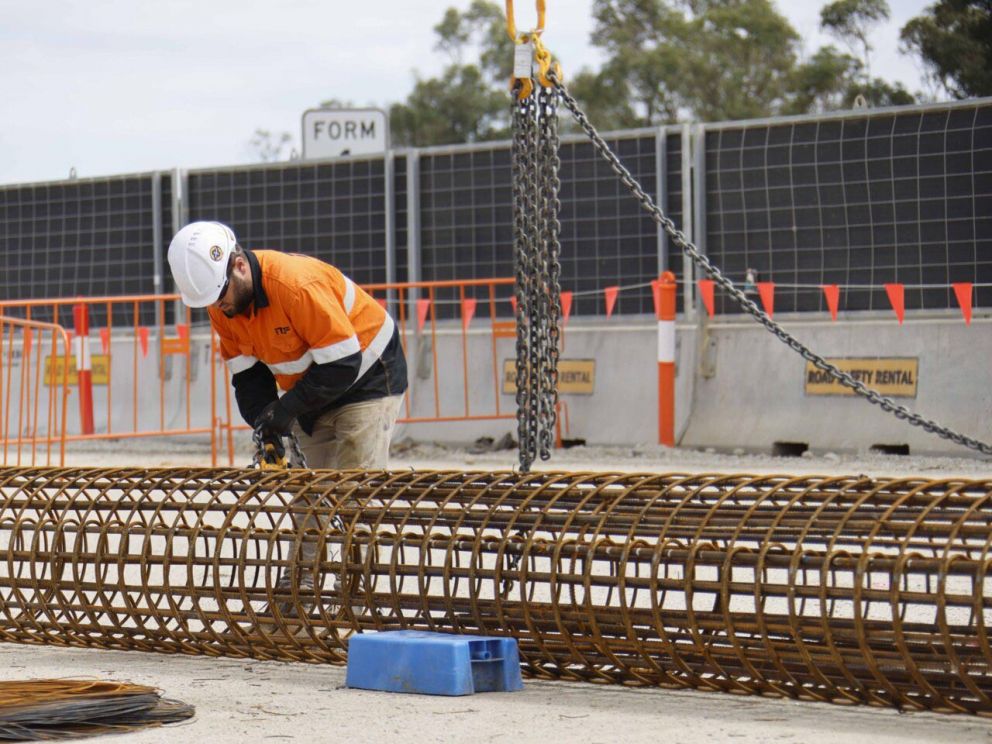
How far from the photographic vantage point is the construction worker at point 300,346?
6547mm

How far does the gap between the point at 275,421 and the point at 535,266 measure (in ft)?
4.32

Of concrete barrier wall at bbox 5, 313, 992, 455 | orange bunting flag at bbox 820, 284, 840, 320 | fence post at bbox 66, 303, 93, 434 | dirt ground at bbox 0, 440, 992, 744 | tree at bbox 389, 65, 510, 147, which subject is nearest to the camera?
dirt ground at bbox 0, 440, 992, 744

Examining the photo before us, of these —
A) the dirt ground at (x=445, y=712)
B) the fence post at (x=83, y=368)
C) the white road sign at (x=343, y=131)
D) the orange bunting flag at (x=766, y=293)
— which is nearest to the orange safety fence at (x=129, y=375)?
the fence post at (x=83, y=368)

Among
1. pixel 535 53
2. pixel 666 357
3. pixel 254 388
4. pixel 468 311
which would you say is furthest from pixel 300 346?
pixel 468 311

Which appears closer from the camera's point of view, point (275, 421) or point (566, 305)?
point (275, 421)

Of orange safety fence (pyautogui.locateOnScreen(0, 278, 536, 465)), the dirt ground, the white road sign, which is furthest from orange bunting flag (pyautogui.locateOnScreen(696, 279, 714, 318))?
the dirt ground

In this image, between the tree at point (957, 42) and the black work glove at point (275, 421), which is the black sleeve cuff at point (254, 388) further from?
the tree at point (957, 42)

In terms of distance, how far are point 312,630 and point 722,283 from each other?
3.56 metres

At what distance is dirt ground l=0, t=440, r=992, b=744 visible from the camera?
4.36m

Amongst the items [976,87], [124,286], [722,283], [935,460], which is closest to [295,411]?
[722,283]

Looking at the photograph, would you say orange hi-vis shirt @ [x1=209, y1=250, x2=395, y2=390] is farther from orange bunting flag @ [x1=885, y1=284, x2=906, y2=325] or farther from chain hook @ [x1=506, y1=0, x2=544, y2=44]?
orange bunting flag @ [x1=885, y1=284, x2=906, y2=325]

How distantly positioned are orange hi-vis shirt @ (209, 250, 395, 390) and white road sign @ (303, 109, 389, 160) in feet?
39.0

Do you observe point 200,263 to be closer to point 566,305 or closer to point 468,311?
point 566,305

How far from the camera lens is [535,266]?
7133 millimetres
